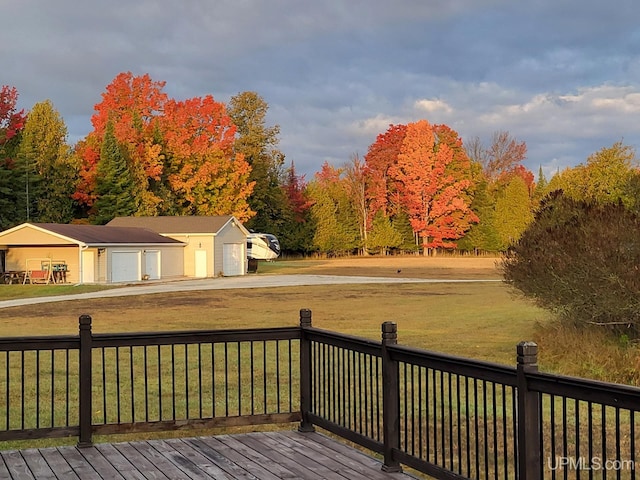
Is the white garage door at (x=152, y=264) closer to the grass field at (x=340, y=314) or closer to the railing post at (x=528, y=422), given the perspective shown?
the grass field at (x=340, y=314)

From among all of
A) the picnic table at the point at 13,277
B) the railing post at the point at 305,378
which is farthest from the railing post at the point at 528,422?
the picnic table at the point at 13,277

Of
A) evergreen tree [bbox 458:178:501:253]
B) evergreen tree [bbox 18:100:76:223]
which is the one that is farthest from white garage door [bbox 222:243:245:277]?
evergreen tree [bbox 458:178:501:253]

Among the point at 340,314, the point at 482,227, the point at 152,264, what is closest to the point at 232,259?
the point at 152,264

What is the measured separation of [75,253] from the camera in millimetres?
37750

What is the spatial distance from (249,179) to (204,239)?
25.0m

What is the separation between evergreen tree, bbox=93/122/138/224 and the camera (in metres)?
51.1

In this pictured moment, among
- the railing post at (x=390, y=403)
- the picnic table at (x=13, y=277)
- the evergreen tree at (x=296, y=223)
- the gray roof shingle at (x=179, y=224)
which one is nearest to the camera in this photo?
the railing post at (x=390, y=403)

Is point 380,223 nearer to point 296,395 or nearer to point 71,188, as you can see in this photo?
point 71,188

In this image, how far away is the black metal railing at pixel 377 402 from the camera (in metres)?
3.73

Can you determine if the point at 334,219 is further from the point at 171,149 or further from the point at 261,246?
the point at 171,149

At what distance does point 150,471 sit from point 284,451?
3.47ft

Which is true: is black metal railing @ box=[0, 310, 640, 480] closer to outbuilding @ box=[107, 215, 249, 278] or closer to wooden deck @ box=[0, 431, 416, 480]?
wooden deck @ box=[0, 431, 416, 480]

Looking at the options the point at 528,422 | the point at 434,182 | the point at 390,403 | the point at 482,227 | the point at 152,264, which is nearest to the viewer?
the point at 528,422

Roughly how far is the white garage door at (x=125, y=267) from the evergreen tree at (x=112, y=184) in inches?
531
